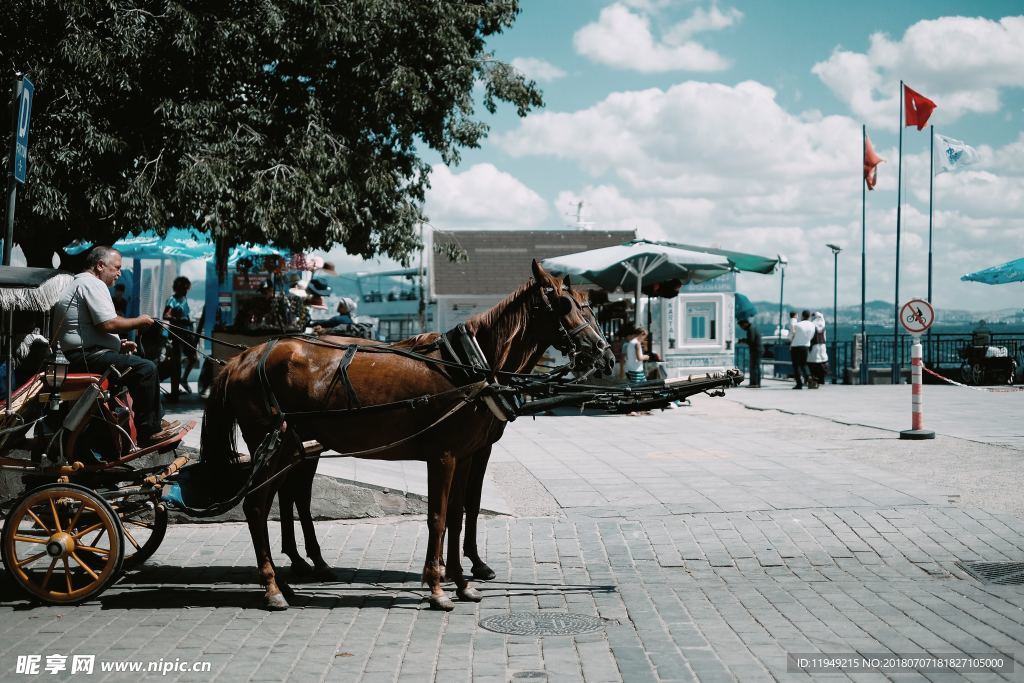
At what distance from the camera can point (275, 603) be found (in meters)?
6.41

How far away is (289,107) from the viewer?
17859mm

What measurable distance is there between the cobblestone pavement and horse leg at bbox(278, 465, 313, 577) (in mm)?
136

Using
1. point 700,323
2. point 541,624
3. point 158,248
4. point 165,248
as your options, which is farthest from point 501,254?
point 541,624

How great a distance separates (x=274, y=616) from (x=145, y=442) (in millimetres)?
1601

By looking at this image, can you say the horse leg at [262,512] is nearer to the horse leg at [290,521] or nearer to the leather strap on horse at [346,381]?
the horse leg at [290,521]

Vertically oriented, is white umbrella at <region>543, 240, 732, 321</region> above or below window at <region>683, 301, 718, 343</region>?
above

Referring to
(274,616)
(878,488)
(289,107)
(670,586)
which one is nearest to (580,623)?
(670,586)

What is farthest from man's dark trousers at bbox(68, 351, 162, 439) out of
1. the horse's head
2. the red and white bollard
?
the red and white bollard

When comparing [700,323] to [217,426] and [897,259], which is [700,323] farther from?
[217,426]

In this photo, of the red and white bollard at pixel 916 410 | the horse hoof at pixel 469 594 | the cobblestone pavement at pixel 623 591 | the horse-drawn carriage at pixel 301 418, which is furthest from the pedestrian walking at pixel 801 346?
the horse hoof at pixel 469 594

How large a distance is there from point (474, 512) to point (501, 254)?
29.0 meters

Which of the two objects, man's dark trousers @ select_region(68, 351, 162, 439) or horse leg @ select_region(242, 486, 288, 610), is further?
man's dark trousers @ select_region(68, 351, 162, 439)

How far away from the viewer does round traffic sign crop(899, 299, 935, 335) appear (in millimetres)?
14891

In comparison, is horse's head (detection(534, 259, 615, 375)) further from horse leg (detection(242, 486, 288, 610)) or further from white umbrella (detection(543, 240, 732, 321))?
white umbrella (detection(543, 240, 732, 321))
